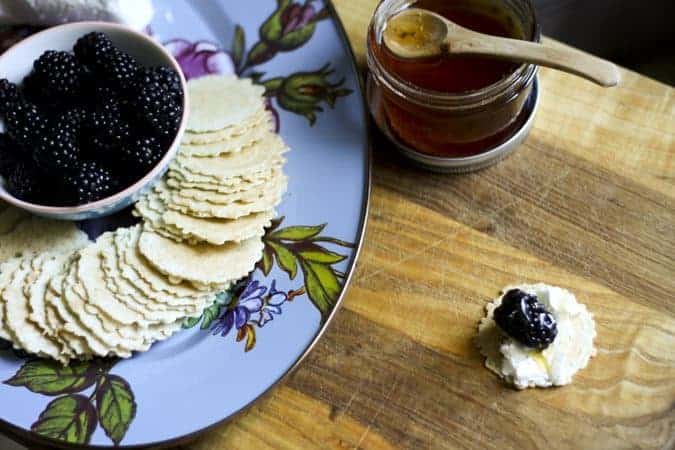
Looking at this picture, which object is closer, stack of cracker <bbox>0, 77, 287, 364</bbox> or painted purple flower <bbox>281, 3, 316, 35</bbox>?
stack of cracker <bbox>0, 77, 287, 364</bbox>

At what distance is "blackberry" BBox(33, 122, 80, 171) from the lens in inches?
41.9

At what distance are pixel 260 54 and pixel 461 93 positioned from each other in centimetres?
38

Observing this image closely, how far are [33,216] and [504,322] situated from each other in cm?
68

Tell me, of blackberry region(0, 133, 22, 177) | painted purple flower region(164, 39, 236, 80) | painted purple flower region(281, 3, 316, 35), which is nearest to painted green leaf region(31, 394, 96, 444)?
blackberry region(0, 133, 22, 177)

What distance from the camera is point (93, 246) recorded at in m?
1.11

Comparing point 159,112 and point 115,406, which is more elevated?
point 159,112

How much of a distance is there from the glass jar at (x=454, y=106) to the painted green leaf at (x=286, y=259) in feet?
0.77

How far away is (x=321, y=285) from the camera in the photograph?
1105 millimetres

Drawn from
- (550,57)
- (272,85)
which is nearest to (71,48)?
(272,85)

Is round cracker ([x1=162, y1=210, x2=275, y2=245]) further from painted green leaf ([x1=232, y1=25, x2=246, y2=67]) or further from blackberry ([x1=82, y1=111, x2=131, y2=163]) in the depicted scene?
painted green leaf ([x1=232, y1=25, x2=246, y2=67])

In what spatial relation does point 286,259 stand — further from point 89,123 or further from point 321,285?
point 89,123

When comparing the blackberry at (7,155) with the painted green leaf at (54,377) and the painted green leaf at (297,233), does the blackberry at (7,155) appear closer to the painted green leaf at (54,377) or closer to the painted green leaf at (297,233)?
the painted green leaf at (54,377)

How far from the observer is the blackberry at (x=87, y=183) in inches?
42.3

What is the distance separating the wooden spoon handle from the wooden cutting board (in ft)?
0.56
